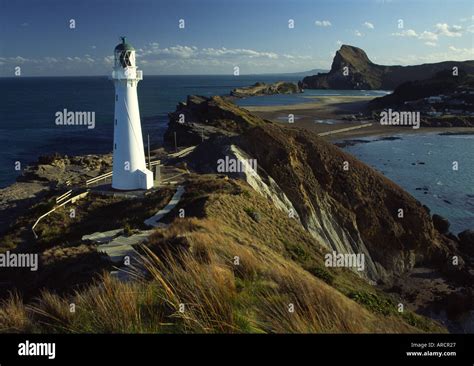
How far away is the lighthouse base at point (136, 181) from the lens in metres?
22.4

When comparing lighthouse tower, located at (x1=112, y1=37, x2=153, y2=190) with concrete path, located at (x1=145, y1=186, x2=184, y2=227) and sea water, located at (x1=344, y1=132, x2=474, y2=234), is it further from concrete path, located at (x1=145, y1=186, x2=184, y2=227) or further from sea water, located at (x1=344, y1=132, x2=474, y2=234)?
sea water, located at (x1=344, y1=132, x2=474, y2=234)

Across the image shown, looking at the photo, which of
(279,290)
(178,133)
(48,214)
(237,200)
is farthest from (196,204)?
(178,133)

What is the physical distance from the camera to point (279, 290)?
5.58 meters

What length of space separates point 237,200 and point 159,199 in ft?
13.1

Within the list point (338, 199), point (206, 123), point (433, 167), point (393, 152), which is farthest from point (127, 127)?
point (206, 123)

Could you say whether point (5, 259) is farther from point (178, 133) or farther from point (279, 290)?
point (178, 133)

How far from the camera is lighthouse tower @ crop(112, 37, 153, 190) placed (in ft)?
67.4

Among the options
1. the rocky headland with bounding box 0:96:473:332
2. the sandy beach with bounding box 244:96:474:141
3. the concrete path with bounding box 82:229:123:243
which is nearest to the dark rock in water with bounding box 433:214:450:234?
the rocky headland with bounding box 0:96:473:332

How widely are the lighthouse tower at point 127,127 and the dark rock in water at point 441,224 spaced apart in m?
20.9

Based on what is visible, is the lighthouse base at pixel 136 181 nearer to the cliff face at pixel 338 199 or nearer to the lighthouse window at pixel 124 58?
the cliff face at pixel 338 199

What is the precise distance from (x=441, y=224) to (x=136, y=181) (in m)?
21.9

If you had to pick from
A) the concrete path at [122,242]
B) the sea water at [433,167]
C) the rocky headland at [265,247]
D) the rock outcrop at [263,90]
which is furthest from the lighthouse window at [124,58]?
the rock outcrop at [263,90]

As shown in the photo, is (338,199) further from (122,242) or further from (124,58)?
(122,242)

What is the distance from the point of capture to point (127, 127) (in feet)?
69.9
